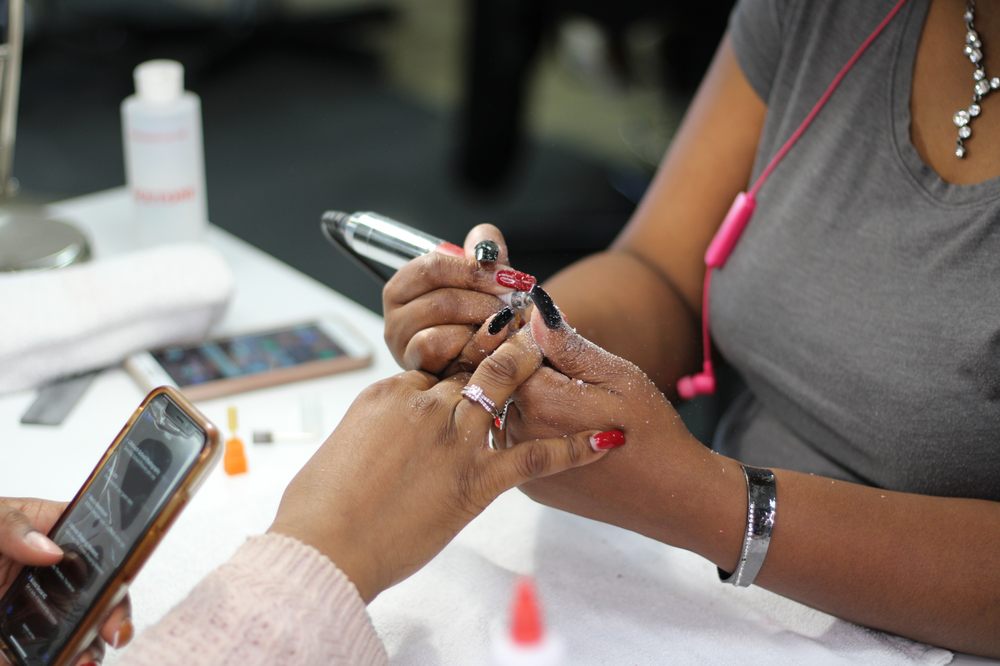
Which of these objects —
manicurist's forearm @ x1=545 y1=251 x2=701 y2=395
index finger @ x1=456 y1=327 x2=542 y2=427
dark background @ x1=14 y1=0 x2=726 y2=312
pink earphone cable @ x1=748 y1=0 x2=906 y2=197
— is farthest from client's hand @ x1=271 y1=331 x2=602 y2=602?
dark background @ x1=14 y1=0 x2=726 y2=312

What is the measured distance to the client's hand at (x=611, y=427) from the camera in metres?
0.65

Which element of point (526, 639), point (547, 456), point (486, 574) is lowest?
point (486, 574)

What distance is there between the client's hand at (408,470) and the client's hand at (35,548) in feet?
0.32

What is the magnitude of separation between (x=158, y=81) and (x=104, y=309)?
27cm

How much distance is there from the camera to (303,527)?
1.85ft

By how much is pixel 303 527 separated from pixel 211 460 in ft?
0.21

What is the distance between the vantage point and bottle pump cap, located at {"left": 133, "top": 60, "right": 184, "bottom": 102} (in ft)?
3.29

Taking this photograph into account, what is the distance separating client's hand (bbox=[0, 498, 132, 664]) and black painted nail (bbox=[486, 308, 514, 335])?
0.27m

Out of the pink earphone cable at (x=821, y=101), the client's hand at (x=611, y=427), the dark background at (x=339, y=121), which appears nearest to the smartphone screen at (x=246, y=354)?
the client's hand at (x=611, y=427)

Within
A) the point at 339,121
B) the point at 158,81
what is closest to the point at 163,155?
the point at 158,81

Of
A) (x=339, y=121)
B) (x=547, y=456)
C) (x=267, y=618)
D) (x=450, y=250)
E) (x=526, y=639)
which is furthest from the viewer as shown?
(x=339, y=121)

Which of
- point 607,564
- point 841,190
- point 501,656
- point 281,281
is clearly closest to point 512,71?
point 281,281

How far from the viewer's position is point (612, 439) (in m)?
0.65

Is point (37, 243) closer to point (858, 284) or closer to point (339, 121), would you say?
point (858, 284)
